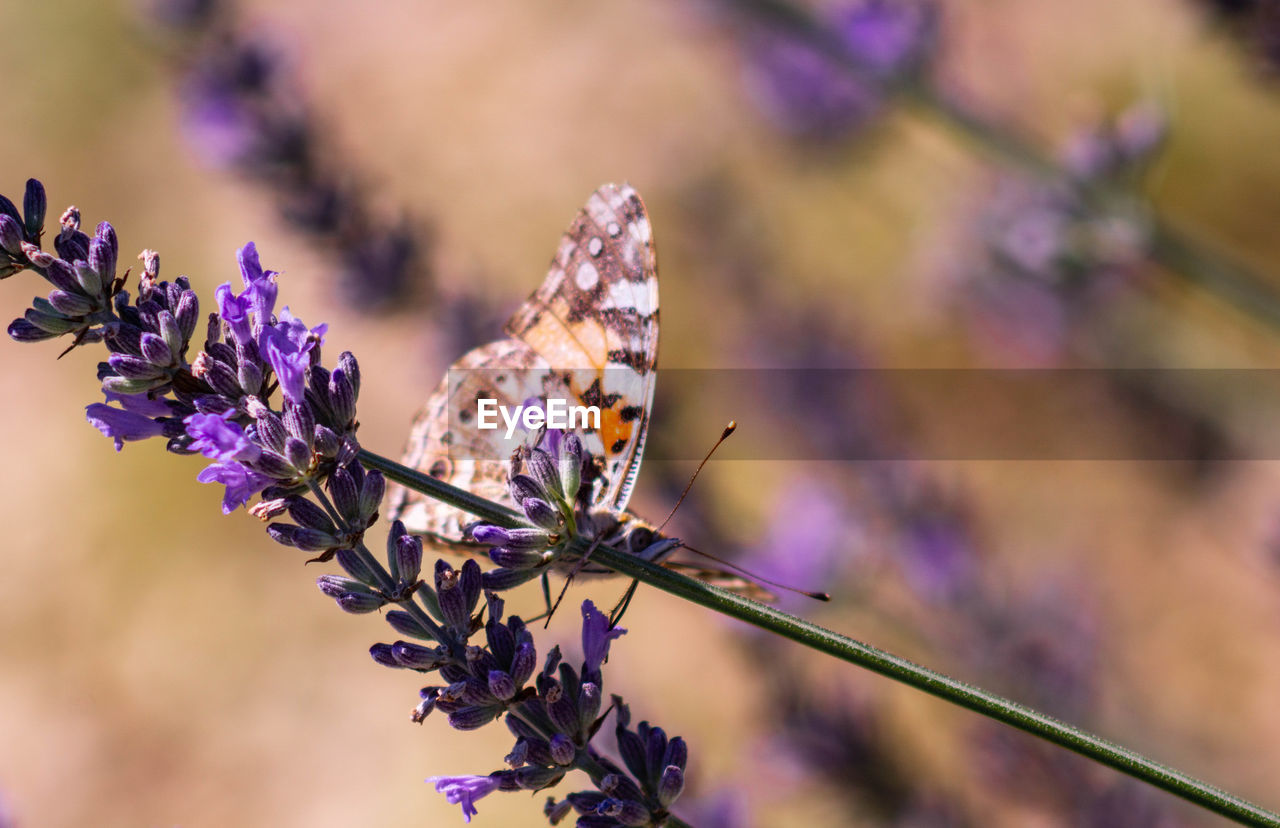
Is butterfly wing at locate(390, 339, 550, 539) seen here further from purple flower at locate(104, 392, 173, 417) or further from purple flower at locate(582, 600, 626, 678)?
purple flower at locate(104, 392, 173, 417)

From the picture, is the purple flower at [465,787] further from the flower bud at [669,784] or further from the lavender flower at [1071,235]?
the lavender flower at [1071,235]

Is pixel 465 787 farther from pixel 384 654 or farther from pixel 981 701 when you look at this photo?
pixel 981 701

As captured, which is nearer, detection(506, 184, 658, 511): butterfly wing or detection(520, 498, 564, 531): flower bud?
detection(520, 498, 564, 531): flower bud

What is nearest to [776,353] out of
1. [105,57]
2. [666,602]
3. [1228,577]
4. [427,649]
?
[666,602]

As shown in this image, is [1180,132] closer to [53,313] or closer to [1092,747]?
[1092,747]

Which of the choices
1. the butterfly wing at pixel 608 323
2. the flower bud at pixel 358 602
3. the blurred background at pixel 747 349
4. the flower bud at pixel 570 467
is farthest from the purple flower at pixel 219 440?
the blurred background at pixel 747 349

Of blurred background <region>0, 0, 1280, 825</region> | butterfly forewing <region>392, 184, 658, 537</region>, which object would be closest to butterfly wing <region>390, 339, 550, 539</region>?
butterfly forewing <region>392, 184, 658, 537</region>
